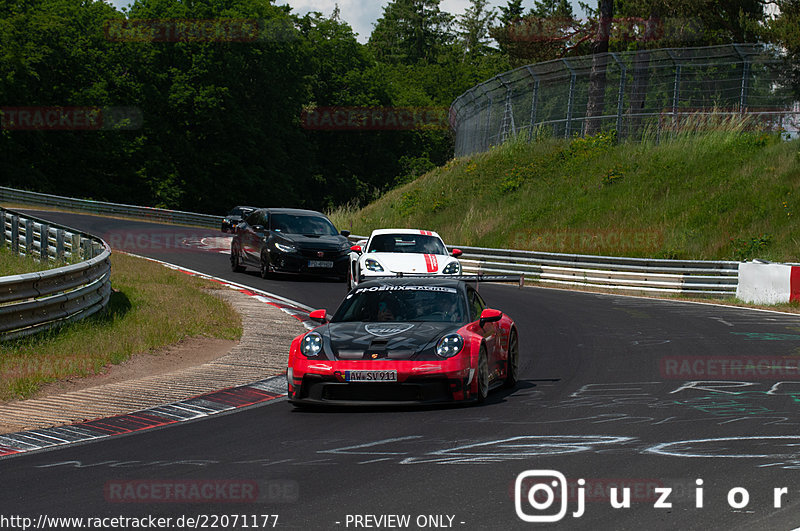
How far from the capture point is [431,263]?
20.0m

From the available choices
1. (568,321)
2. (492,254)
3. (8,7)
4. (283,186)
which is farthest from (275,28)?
(568,321)

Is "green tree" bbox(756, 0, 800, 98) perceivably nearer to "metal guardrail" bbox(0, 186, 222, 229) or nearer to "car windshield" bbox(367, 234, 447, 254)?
"car windshield" bbox(367, 234, 447, 254)

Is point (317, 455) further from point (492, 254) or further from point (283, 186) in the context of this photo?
point (283, 186)

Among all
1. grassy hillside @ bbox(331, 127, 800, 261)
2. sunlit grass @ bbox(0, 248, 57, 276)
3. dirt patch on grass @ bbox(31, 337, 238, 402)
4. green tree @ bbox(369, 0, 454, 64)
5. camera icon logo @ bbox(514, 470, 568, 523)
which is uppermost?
green tree @ bbox(369, 0, 454, 64)

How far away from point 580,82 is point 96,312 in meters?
26.7

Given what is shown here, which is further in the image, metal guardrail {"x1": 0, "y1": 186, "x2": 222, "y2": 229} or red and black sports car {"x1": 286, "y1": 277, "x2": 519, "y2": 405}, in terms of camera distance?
metal guardrail {"x1": 0, "y1": 186, "x2": 222, "y2": 229}

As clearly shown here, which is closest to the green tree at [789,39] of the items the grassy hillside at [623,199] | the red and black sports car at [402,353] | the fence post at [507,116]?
the grassy hillside at [623,199]

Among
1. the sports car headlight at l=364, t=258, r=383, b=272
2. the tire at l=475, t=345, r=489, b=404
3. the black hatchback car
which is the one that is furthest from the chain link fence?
the tire at l=475, t=345, r=489, b=404

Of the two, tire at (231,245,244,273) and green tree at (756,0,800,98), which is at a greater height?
green tree at (756,0,800,98)

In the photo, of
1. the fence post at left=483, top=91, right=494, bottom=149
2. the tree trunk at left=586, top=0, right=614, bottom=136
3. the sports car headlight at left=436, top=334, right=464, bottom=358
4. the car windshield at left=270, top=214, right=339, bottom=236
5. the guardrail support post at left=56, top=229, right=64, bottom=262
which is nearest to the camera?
the sports car headlight at left=436, top=334, right=464, bottom=358

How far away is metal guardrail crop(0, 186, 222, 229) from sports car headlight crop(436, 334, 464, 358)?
1828 inches

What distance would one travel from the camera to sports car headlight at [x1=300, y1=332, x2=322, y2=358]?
32.6 feet

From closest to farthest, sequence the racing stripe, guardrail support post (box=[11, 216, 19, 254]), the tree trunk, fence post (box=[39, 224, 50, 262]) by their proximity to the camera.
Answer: the racing stripe → fence post (box=[39, 224, 50, 262]) → guardrail support post (box=[11, 216, 19, 254]) → the tree trunk

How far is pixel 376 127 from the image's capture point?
8856cm
